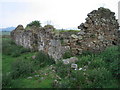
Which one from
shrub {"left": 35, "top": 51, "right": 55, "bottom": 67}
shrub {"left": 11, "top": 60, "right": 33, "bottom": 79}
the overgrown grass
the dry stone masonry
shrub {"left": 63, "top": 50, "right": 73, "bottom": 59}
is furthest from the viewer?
shrub {"left": 35, "top": 51, "right": 55, "bottom": 67}

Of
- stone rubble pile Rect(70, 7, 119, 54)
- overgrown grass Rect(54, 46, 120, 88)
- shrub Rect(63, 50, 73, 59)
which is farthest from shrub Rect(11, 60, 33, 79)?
stone rubble pile Rect(70, 7, 119, 54)

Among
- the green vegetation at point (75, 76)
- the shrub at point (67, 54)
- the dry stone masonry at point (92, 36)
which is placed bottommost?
the green vegetation at point (75, 76)

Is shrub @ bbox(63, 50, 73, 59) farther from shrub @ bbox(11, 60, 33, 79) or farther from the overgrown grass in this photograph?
shrub @ bbox(11, 60, 33, 79)

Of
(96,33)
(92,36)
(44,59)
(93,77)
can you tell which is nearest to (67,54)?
(92,36)

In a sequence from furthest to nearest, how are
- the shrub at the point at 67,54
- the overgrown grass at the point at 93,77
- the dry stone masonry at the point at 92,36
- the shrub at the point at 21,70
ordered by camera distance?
the dry stone masonry at the point at 92,36, the shrub at the point at 67,54, the shrub at the point at 21,70, the overgrown grass at the point at 93,77

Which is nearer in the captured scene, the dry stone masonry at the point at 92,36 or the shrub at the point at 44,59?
the dry stone masonry at the point at 92,36

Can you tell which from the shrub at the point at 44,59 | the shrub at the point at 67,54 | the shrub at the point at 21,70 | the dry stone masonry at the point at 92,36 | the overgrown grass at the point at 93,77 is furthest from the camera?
the shrub at the point at 44,59

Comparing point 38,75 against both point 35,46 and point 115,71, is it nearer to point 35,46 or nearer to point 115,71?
point 115,71

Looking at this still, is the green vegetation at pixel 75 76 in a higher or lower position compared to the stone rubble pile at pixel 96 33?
lower

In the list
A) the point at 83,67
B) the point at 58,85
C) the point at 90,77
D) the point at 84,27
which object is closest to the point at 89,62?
the point at 83,67

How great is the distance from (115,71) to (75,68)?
1.62 meters

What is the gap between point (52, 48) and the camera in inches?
354

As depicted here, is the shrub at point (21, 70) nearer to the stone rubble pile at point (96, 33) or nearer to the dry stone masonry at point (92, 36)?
the dry stone masonry at point (92, 36)

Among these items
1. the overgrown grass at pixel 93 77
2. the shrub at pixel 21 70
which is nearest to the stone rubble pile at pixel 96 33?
the overgrown grass at pixel 93 77
